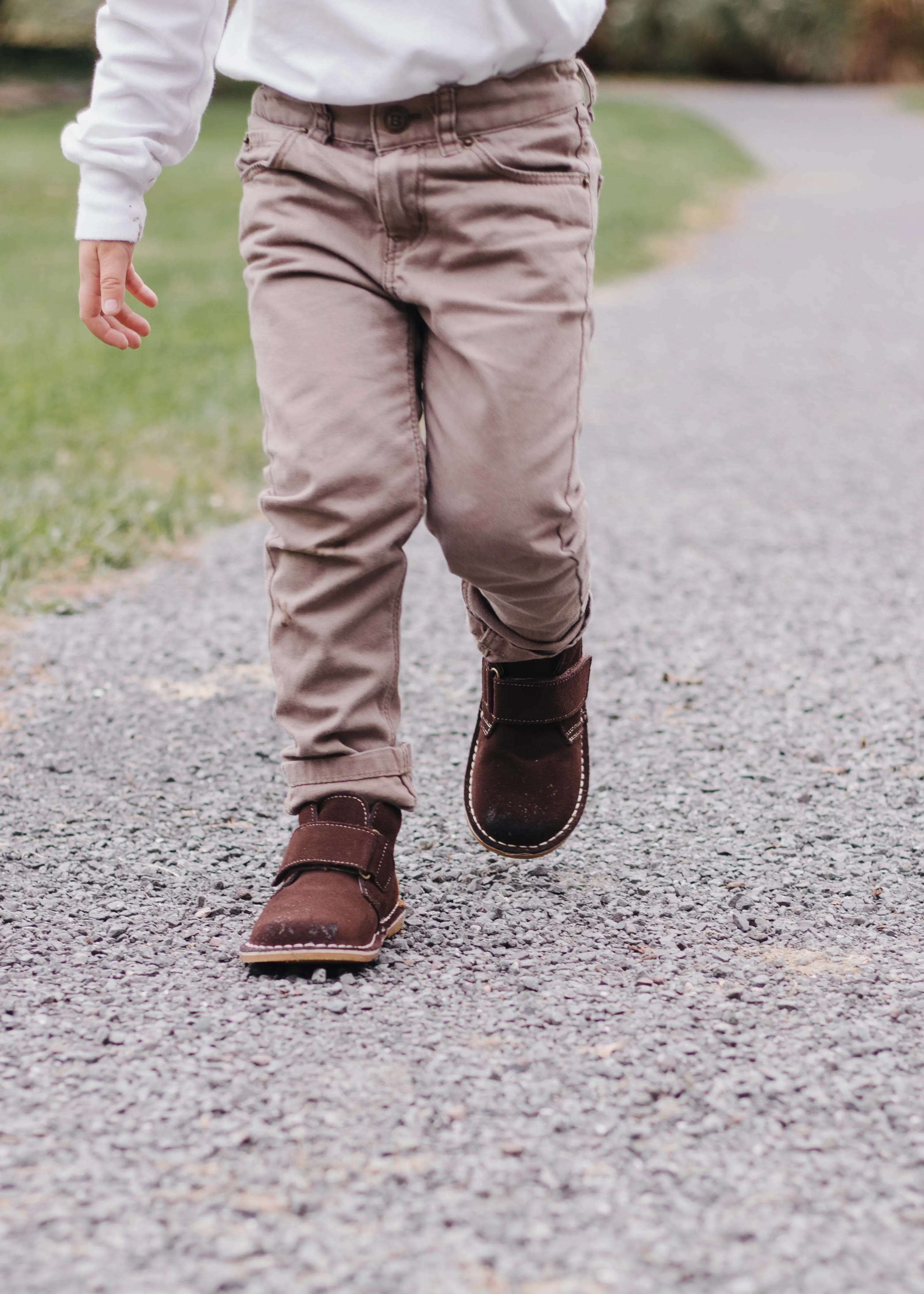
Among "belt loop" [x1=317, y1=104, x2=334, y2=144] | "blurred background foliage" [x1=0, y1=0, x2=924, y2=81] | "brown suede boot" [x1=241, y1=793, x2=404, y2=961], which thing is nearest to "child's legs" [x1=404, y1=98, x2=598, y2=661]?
"belt loop" [x1=317, y1=104, x2=334, y2=144]

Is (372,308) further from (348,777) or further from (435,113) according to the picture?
(348,777)

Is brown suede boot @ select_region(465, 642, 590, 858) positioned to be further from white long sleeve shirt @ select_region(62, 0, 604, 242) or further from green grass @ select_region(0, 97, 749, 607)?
green grass @ select_region(0, 97, 749, 607)

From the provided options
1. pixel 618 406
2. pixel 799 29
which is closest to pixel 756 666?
pixel 618 406

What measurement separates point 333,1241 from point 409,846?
106 centimetres

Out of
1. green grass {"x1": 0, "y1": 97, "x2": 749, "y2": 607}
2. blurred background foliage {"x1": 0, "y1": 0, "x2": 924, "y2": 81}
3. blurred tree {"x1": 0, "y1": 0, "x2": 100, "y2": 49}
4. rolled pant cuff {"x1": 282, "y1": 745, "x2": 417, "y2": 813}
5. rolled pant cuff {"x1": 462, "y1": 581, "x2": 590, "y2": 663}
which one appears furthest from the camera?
blurred background foliage {"x1": 0, "y1": 0, "x2": 924, "y2": 81}

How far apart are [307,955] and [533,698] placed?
57cm

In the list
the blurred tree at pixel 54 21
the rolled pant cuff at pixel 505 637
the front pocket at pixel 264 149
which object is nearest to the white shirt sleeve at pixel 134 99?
the front pocket at pixel 264 149

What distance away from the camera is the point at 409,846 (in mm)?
2525

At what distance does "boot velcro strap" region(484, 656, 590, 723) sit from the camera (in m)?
2.38

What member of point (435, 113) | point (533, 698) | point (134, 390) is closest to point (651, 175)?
point (134, 390)

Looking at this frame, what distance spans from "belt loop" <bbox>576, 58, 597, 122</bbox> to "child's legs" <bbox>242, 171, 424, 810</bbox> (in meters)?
0.40

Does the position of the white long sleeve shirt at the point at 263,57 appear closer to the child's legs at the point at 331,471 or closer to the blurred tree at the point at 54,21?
the child's legs at the point at 331,471

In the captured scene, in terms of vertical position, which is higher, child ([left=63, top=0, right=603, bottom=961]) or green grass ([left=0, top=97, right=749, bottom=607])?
child ([left=63, top=0, right=603, bottom=961])

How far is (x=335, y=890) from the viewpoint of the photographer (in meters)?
2.07
